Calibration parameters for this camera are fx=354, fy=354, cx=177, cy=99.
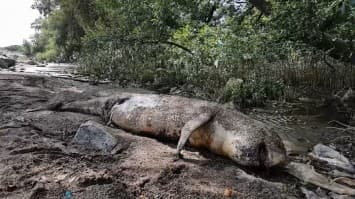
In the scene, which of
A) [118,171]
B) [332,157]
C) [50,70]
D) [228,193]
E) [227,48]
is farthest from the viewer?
[50,70]

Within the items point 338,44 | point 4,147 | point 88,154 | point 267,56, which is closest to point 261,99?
point 267,56

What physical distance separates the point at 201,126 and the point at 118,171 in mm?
1047

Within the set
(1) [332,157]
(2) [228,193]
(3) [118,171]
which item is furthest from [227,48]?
(2) [228,193]

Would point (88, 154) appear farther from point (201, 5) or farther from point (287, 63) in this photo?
point (201, 5)

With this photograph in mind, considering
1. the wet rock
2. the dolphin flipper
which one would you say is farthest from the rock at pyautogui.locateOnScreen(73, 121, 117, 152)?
the wet rock

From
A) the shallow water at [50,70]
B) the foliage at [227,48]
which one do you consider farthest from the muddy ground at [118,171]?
the shallow water at [50,70]

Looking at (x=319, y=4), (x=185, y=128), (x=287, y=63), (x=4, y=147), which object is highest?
(x=319, y=4)

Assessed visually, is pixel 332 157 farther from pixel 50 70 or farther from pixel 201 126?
pixel 50 70

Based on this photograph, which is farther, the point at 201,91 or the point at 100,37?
the point at 100,37

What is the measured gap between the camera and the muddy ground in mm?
2896

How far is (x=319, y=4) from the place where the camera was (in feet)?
26.1

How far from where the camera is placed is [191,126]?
3783 millimetres

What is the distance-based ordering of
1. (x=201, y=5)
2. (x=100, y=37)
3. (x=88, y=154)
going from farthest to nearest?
(x=201, y=5), (x=100, y=37), (x=88, y=154)

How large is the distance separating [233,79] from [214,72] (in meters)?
0.76
